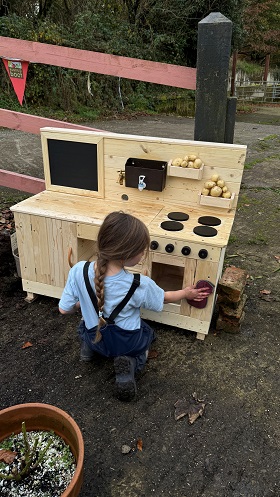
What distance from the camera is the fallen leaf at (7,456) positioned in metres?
1.89

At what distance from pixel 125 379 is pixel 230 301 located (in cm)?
115

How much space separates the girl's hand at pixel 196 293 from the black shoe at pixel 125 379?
0.64 m

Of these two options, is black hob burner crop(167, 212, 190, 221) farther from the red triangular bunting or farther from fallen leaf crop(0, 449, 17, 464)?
the red triangular bunting

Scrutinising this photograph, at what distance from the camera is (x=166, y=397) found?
2678 millimetres

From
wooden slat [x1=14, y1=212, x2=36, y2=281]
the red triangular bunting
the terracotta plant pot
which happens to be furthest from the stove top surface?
the red triangular bunting

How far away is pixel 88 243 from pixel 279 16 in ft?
93.9

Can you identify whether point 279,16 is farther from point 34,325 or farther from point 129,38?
point 34,325

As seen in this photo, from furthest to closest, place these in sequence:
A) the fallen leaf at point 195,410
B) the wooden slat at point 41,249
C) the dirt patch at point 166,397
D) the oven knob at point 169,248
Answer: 1. the wooden slat at point 41,249
2. the oven knob at point 169,248
3. the fallen leaf at point 195,410
4. the dirt patch at point 166,397

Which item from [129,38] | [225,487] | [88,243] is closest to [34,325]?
[88,243]

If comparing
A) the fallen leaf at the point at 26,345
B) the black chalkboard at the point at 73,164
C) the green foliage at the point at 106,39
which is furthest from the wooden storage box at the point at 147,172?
the green foliage at the point at 106,39

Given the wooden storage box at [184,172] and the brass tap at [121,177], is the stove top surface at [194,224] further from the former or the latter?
the brass tap at [121,177]

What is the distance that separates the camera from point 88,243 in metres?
3.56

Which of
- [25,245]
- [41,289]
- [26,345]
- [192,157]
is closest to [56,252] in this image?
[25,245]

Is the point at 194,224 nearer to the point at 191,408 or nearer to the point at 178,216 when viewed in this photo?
the point at 178,216
